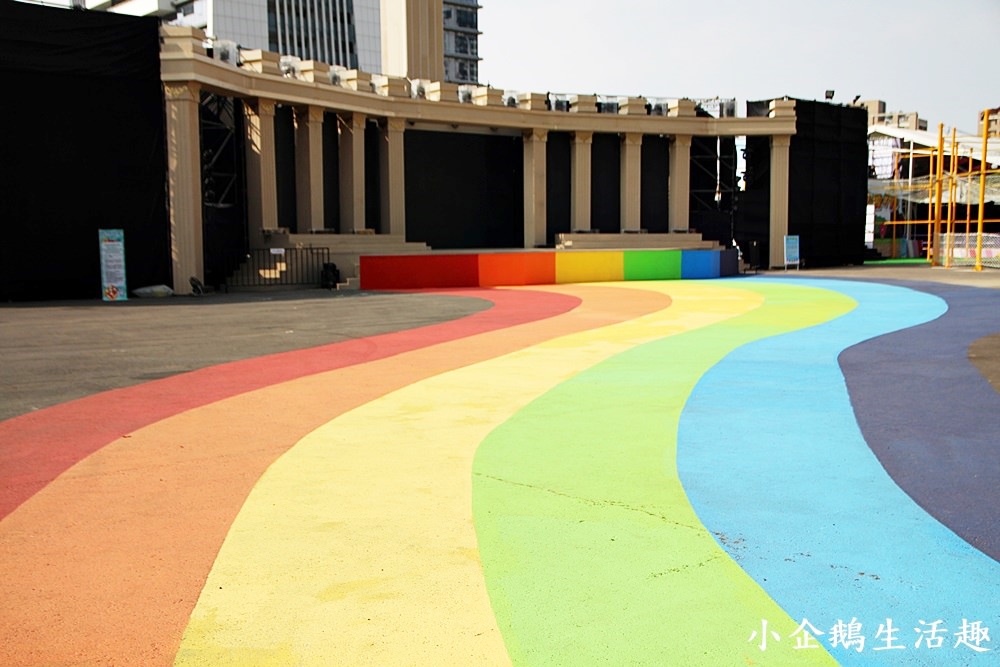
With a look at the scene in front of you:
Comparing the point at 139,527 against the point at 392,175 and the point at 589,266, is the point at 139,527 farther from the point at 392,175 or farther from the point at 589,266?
the point at 392,175

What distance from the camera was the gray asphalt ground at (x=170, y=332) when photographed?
1168 centimetres

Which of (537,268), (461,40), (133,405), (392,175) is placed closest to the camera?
(133,405)

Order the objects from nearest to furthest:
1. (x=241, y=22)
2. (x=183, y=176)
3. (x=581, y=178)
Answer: (x=183, y=176)
(x=581, y=178)
(x=241, y=22)

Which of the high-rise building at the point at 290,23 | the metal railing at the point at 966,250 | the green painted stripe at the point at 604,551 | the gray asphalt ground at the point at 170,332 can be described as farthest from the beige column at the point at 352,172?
the high-rise building at the point at 290,23

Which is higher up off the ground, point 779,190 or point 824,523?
point 779,190

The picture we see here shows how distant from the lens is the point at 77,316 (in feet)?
66.9

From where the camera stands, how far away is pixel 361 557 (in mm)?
5234

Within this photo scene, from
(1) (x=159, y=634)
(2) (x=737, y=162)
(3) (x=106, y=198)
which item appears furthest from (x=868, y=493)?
(2) (x=737, y=162)

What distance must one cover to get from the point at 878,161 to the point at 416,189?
54.7 meters

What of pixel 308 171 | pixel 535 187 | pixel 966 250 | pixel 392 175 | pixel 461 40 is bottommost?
pixel 966 250

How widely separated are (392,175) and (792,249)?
20.8 metres

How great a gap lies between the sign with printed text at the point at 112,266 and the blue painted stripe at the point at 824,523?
68.0ft

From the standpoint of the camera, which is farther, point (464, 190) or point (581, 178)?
point (581, 178)

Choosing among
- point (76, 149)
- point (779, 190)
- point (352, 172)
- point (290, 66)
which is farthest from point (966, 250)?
point (76, 149)
